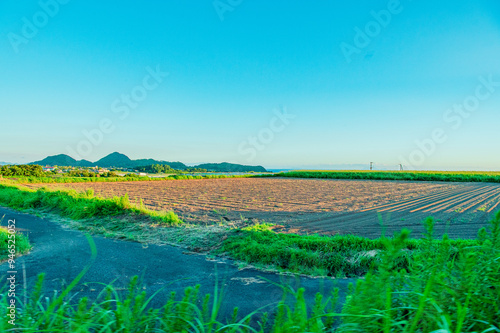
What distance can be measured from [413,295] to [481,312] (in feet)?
1.11

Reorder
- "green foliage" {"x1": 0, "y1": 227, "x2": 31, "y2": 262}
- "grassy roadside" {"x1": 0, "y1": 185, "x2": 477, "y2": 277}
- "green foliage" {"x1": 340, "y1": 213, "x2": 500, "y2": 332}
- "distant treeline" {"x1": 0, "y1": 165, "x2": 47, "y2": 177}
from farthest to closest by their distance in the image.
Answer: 1. "distant treeline" {"x1": 0, "y1": 165, "x2": 47, "y2": 177}
2. "green foliage" {"x1": 0, "y1": 227, "x2": 31, "y2": 262}
3. "grassy roadside" {"x1": 0, "y1": 185, "x2": 477, "y2": 277}
4. "green foliage" {"x1": 340, "y1": 213, "x2": 500, "y2": 332}

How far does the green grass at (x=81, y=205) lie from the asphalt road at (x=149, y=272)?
7.39 ft

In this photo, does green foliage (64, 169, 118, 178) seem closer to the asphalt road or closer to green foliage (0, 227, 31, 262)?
the asphalt road

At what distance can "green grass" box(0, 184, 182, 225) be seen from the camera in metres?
10.3

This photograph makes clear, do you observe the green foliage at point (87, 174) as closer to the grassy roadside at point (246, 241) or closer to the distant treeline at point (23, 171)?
the distant treeline at point (23, 171)

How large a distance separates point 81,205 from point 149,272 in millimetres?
7945

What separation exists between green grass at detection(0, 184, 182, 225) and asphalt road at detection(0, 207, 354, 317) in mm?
2252

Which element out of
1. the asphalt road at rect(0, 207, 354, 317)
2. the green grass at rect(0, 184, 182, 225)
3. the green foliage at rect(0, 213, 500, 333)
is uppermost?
the green foliage at rect(0, 213, 500, 333)

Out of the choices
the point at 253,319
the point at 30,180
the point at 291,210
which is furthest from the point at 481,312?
the point at 30,180

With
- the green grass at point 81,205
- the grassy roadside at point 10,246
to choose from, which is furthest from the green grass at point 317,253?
the grassy roadside at point 10,246

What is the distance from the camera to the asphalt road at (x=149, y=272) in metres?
4.37

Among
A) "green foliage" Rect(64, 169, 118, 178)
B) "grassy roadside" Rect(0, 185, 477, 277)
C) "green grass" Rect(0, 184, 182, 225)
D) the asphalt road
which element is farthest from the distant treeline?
the asphalt road

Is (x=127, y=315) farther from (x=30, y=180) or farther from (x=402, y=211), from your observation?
(x=30, y=180)

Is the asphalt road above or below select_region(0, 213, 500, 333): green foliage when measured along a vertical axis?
below
